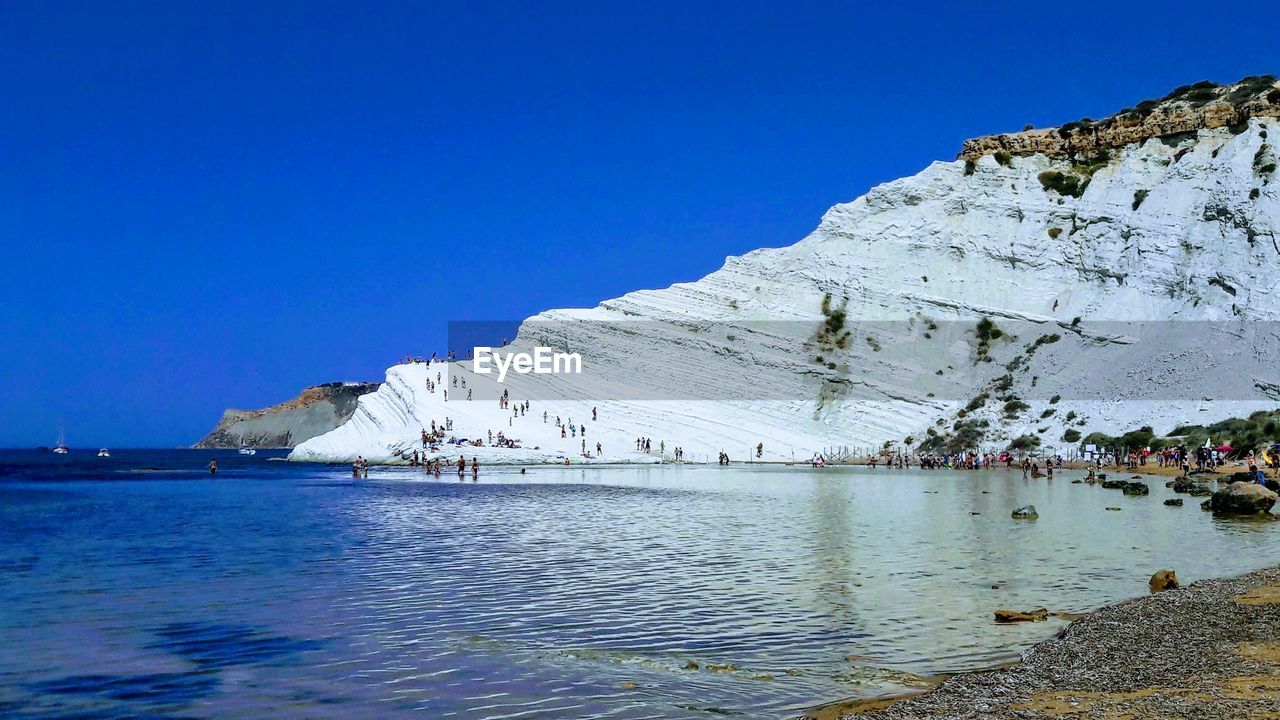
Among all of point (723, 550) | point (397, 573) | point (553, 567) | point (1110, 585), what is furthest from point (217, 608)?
point (1110, 585)

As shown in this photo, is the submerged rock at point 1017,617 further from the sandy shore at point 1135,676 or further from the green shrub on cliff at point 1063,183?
the green shrub on cliff at point 1063,183

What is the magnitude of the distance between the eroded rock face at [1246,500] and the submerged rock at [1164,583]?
1000 cm

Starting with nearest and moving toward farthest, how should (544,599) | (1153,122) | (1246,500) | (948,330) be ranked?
(544,599) → (1246,500) → (948,330) → (1153,122)

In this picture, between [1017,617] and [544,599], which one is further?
[544,599]

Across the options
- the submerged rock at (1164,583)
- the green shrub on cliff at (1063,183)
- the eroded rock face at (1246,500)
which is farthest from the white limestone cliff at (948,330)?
the submerged rock at (1164,583)

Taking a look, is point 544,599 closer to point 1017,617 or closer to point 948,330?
point 1017,617

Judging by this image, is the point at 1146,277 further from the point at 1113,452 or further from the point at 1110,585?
the point at 1110,585

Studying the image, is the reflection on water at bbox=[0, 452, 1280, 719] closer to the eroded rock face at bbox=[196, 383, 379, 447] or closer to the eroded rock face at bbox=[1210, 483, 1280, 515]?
the eroded rock face at bbox=[1210, 483, 1280, 515]

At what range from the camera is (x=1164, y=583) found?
436 inches

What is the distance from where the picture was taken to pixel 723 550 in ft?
49.7

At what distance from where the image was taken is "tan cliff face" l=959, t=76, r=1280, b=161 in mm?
56106

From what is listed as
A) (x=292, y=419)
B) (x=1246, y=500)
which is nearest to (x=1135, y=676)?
(x=1246, y=500)

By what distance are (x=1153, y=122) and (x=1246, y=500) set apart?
4693cm

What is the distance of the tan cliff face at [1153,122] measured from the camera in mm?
56106
